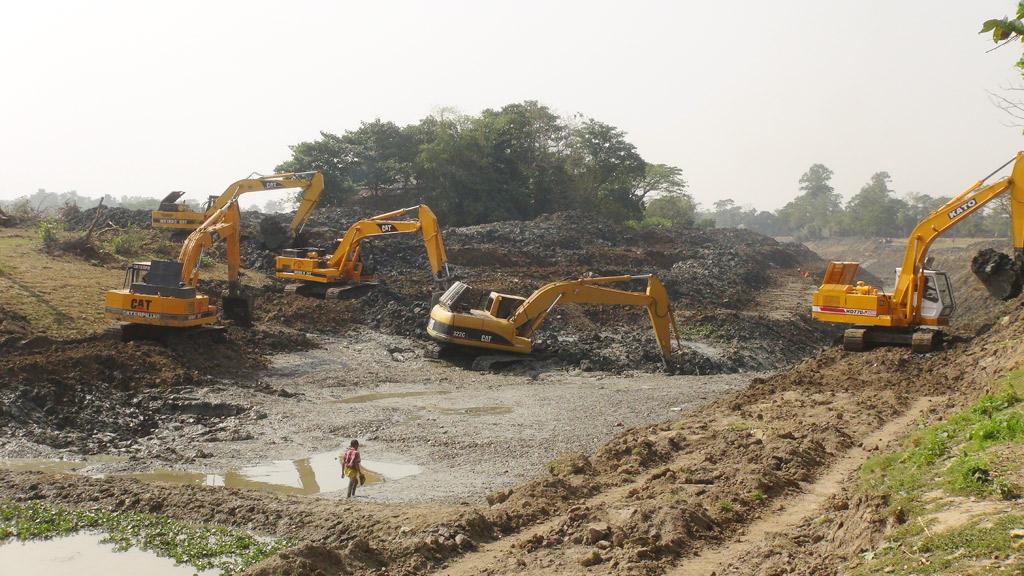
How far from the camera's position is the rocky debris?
19.8m

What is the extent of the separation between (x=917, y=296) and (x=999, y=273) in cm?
276

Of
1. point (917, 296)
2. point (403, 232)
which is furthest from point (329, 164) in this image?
point (917, 296)

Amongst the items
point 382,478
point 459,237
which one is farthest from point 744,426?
point 459,237

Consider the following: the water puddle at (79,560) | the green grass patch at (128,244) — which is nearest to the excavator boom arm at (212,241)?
the green grass patch at (128,244)

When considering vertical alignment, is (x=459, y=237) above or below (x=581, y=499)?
above

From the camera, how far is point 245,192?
28.9 metres

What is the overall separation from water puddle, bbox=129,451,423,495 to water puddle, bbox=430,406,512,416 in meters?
3.51

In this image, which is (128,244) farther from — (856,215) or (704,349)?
(856,215)

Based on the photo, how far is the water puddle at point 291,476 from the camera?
11.7 metres

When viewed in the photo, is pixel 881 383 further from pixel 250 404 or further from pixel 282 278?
pixel 282 278

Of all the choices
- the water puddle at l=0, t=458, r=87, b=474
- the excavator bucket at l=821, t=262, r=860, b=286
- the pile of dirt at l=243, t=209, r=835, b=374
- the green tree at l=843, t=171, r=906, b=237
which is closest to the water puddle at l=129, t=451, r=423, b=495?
the water puddle at l=0, t=458, r=87, b=474

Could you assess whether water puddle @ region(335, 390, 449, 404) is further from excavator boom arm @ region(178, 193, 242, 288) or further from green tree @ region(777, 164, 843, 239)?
green tree @ region(777, 164, 843, 239)

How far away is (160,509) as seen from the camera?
32.9 feet

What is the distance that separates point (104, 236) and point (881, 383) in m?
29.5
